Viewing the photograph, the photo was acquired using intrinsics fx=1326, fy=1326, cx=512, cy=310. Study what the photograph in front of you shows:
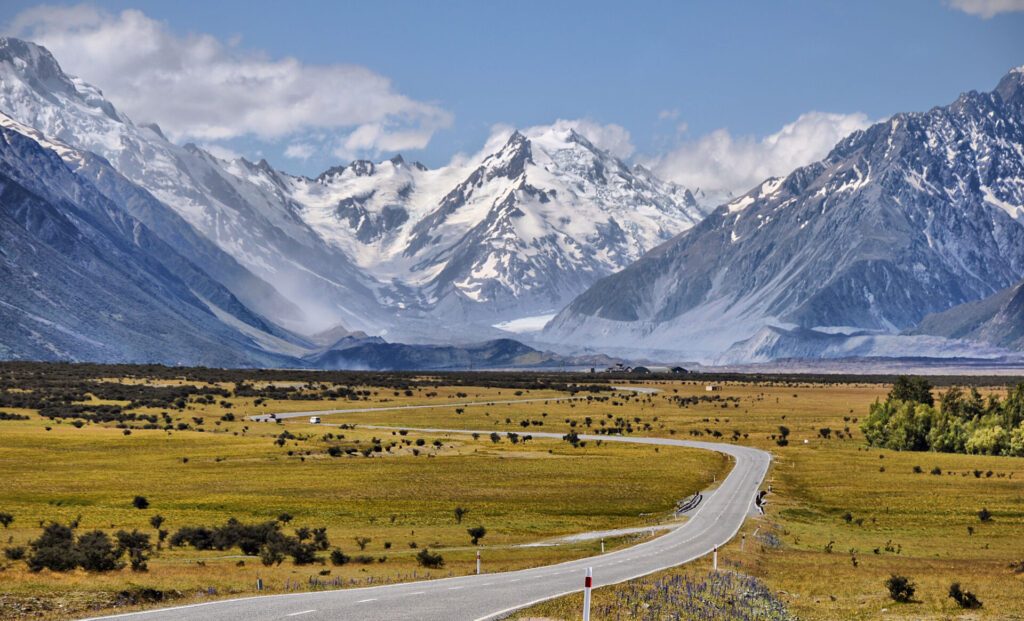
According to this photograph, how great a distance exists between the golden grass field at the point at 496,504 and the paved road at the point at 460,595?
1.74m

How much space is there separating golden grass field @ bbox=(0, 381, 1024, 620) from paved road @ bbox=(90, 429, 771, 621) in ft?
5.69

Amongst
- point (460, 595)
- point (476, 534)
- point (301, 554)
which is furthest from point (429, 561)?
point (460, 595)

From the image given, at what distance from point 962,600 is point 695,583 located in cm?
894

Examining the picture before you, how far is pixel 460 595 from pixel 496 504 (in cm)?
3892

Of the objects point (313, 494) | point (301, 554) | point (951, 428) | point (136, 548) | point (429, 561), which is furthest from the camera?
point (951, 428)

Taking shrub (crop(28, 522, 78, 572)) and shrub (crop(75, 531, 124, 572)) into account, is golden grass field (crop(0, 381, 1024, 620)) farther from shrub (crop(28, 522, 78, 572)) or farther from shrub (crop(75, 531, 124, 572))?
shrub (crop(75, 531, 124, 572))

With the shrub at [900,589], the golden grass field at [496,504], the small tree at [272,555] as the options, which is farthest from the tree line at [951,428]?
the small tree at [272,555]

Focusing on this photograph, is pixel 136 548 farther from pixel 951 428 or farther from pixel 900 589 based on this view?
pixel 951 428

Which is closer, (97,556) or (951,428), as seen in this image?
(97,556)

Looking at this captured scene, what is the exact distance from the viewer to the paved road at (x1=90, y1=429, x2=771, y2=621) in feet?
118

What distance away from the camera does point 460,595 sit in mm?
41125

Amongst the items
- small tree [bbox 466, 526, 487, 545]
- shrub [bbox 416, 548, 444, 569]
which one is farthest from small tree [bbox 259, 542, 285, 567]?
small tree [bbox 466, 526, 487, 545]

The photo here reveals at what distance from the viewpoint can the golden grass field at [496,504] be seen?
152 ft

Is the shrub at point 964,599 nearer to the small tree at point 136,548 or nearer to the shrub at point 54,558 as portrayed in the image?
the small tree at point 136,548
